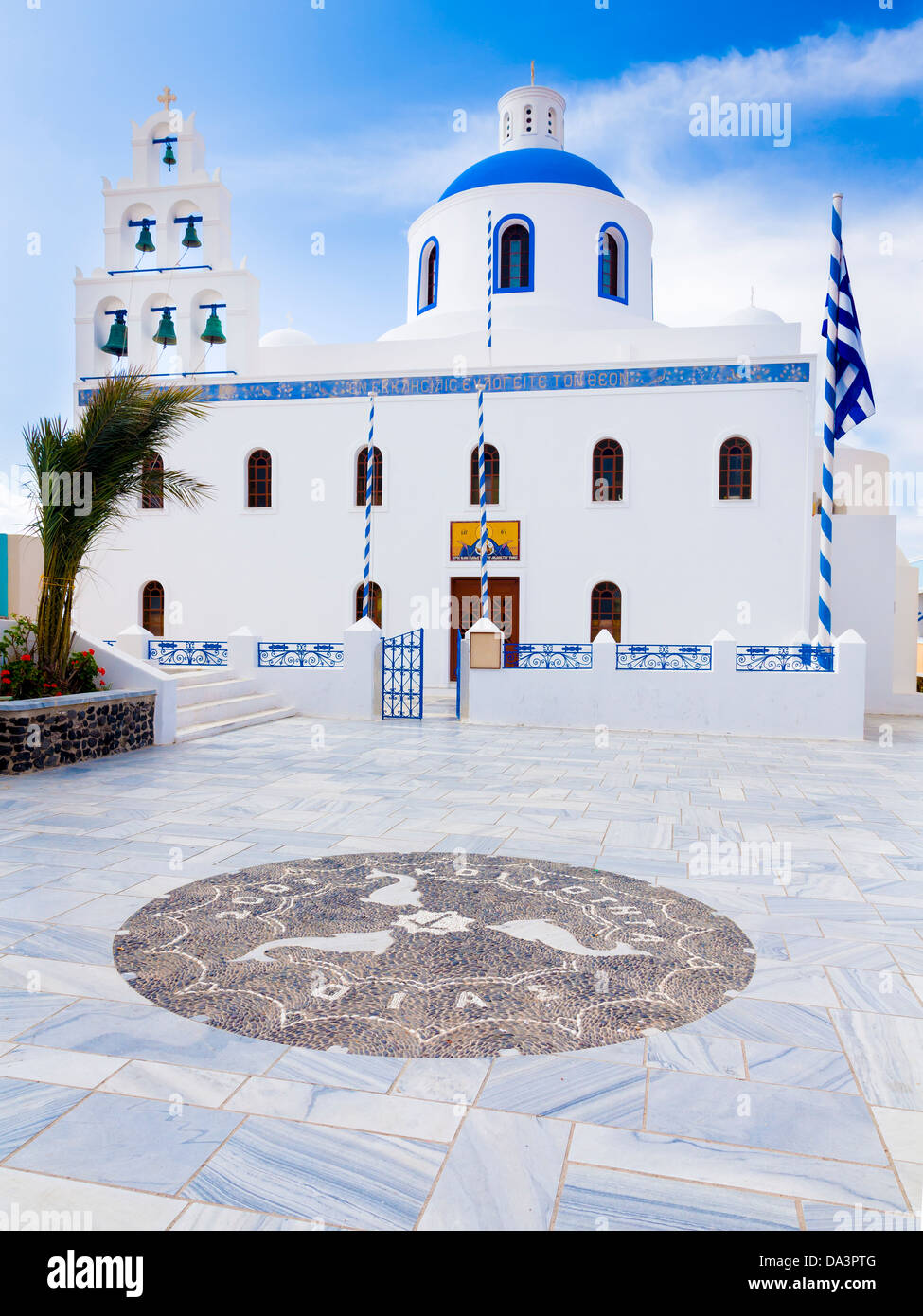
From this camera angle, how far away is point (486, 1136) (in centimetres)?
244

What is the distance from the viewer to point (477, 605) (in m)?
17.0

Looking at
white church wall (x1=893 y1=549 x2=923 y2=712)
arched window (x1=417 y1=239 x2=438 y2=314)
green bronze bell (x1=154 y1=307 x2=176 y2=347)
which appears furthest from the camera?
arched window (x1=417 y1=239 x2=438 y2=314)

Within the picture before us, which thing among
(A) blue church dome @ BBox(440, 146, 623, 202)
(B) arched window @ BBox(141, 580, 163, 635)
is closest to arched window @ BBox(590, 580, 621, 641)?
(B) arched window @ BBox(141, 580, 163, 635)

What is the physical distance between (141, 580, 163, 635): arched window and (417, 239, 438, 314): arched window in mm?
8975

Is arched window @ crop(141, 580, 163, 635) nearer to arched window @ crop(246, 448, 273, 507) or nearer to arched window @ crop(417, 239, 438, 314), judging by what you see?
arched window @ crop(246, 448, 273, 507)

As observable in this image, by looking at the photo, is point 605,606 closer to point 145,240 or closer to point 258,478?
point 258,478

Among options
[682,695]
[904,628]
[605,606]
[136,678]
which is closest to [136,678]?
[136,678]

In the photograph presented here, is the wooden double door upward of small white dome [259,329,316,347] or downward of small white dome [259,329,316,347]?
downward

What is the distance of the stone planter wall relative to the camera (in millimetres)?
8102

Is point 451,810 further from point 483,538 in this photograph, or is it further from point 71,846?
point 483,538

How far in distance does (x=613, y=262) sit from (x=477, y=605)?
909 centimetres

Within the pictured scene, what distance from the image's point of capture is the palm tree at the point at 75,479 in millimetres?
8844

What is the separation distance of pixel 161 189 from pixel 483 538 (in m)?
10.0

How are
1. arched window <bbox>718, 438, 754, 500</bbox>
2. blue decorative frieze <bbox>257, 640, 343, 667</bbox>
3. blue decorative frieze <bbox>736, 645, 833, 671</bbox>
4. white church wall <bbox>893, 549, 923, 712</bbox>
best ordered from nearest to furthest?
blue decorative frieze <bbox>736, 645, 833, 671</bbox> < blue decorative frieze <bbox>257, 640, 343, 667</bbox> < arched window <bbox>718, 438, 754, 500</bbox> < white church wall <bbox>893, 549, 923, 712</bbox>
